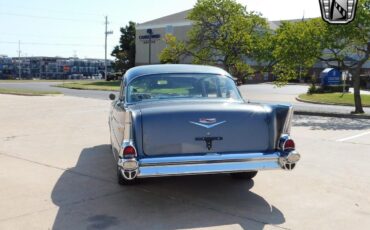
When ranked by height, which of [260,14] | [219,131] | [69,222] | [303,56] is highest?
[260,14]

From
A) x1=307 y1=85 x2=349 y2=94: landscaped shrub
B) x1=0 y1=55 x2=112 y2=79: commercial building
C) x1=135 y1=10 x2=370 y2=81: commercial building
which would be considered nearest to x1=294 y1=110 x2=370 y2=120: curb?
x1=307 y1=85 x2=349 y2=94: landscaped shrub

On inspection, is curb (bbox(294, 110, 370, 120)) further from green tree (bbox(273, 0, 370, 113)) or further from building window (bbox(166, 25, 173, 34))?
building window (bbox(166, 25, 173, 34))

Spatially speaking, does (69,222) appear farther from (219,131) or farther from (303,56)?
(303,56)

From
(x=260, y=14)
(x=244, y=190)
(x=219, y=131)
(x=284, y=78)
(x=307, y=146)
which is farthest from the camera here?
(x=260, y=14)

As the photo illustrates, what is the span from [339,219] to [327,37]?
43.0 ft

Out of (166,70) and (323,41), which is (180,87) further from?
(323,41)

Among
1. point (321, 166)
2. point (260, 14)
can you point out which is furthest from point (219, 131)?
point (260, 14)

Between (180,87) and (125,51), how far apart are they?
64352 millimetres

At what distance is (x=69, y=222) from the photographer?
4.49 meters

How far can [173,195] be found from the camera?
5.49m

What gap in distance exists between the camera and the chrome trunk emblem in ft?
45.5

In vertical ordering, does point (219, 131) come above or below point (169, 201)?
above

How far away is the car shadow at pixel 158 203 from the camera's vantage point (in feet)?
14.8

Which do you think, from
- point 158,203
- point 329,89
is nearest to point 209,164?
point 158,203
